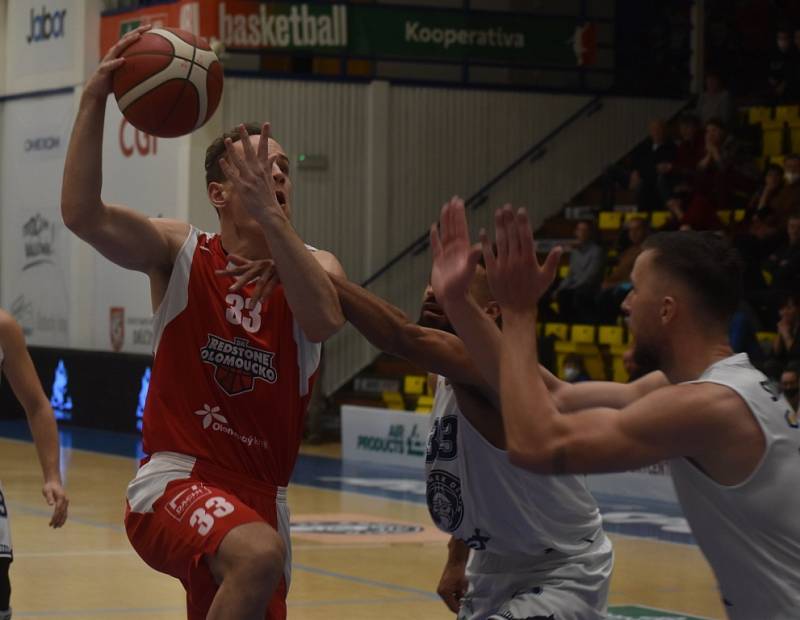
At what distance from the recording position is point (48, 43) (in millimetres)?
21734

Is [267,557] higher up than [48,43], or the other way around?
[48,43]

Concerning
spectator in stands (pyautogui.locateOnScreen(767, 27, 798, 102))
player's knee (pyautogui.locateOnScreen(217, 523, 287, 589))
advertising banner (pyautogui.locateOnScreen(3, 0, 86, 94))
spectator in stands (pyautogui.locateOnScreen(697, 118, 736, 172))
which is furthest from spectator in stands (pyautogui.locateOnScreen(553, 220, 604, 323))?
player's knee (pyautogui.locateOnScreen(217, 523, 287, 589))

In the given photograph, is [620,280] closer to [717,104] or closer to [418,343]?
[717,104]

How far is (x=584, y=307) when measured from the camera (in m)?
17.1

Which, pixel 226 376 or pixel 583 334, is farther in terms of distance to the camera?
pixel 583 334

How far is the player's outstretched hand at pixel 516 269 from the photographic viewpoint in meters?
3.48

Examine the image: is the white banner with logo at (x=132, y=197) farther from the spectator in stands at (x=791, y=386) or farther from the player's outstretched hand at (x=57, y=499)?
the player's outstretched hand at (x=57, y=499)

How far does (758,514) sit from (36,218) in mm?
19842

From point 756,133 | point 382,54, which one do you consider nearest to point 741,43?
point 756,133

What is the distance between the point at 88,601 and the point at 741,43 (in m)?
14.5

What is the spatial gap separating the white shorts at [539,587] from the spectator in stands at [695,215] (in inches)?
453

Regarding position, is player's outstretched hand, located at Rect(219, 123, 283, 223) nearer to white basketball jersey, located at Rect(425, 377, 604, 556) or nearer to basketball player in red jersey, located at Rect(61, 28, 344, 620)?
basketball player in red jersey, located at Rect(61, 28, 344, 620)

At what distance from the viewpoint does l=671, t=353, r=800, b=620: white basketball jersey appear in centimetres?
353

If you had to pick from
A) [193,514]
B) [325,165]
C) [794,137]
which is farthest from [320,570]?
[794,137]
